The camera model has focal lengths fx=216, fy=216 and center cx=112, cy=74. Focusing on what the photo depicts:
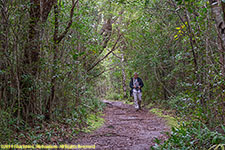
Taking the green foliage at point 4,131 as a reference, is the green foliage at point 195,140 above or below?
below

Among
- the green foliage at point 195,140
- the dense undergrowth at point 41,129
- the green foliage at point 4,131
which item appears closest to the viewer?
the green foliage at point 195,140

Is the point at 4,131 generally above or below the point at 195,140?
above

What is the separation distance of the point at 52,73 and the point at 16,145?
7.99 feet

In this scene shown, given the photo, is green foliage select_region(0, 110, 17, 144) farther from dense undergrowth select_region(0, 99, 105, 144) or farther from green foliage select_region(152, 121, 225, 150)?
green foliage select_region(152, 121, 225, 150)

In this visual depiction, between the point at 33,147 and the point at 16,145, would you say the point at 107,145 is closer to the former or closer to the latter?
the point at 33,147

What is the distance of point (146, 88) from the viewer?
13.6m

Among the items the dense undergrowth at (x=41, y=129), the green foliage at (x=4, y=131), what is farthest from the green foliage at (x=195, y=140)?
the green foliage at (x=4, y=131)

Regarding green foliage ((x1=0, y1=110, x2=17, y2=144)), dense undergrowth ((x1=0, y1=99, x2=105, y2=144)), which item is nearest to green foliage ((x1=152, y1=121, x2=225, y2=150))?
dense undergrowth ((x1=0, y1=99, x2=105, y2=144))

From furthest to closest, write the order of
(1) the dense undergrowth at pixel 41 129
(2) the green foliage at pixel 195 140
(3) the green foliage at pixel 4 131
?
1. (1) the dense undergrowth at pixel 41 129
2. (3) the green foliage at pixel 4 131
3. (2) the green foliage at pixel 195 140

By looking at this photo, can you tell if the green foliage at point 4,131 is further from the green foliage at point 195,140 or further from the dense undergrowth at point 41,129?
the green foliage at point 195,140

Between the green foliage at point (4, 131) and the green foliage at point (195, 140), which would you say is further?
the green foliage at point (4, 131)

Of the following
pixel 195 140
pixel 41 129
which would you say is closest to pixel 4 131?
pixel 41 129

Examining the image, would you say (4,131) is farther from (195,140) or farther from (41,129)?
(195,140)

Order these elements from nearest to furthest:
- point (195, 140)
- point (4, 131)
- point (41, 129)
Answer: point (195, 140) < point (4, 131) < point (41, 129)
